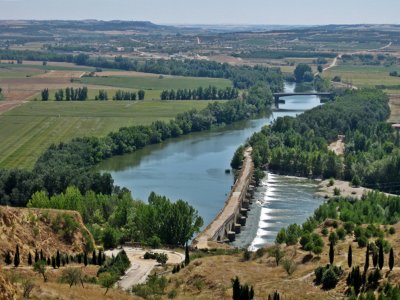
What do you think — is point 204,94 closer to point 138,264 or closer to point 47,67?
point 47,67

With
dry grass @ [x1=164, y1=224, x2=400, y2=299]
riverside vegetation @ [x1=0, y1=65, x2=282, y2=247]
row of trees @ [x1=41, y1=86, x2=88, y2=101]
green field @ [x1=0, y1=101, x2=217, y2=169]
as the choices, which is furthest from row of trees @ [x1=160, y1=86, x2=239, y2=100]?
dry grass @ [x1=164, y1=224, x2=400, y2=299]

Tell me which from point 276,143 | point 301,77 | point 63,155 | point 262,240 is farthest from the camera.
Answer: point 301,77

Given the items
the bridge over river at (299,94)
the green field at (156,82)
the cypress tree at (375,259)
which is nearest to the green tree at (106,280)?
the cypress tree at (375,259)

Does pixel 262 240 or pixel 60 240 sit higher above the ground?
pixel 60 240

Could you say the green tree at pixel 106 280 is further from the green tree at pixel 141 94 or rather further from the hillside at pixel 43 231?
the green tree at pixel 141 94

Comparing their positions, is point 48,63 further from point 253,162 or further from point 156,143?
point 253,162

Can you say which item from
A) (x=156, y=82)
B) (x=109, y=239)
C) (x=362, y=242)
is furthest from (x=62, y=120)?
(x=362, y=242)

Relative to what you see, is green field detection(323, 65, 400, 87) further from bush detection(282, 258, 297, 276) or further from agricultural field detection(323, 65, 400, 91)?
bush detection(282, 258, 297, 276)

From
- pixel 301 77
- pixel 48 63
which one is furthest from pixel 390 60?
pixel 48 63
